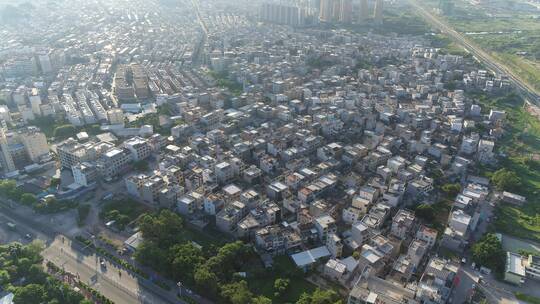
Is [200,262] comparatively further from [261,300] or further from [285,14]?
[285,14]

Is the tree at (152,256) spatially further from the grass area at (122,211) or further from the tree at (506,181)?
the tree at (506,181)

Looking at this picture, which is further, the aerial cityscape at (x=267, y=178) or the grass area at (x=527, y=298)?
the aerial cityscape at (x=267, y=178)

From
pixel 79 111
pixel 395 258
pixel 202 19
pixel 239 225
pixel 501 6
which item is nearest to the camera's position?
pixel 395 258

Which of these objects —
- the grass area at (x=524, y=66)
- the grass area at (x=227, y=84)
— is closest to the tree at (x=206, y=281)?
the grass area at (x=227, y=84)

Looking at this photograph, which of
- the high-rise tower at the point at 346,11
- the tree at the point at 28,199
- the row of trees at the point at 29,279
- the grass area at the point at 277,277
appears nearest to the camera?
the row of trees at the point at 29,279

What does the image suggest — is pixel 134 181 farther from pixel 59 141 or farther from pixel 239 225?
pixel 59 141

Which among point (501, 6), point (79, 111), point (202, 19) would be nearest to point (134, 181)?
point (79, 111)
